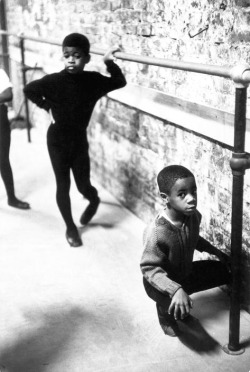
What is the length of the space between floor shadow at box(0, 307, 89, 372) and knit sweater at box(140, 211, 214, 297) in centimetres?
52

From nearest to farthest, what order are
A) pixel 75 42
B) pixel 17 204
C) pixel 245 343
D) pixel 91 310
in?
pixel 245 343
pixel 91 310
pixel 75 42
pixel 17 204

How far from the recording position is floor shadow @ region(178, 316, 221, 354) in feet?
8.17

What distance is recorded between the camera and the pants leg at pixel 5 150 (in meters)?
4.05

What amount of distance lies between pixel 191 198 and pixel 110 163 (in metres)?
2.16

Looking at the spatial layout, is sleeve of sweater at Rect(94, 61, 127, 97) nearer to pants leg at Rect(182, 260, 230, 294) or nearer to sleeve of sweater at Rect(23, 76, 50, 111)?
sleeve of sweater at Rect(23, 76, 50, 111)

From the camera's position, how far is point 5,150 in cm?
419

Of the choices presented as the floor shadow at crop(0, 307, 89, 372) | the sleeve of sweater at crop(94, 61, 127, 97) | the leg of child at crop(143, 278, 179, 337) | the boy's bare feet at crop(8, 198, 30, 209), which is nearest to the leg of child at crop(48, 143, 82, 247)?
the sleeve of sweater at crop(94, 61, 127, 97)

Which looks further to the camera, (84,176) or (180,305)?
(84,176)

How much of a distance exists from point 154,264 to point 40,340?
0.66 m

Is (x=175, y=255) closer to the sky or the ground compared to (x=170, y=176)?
closer to the ground

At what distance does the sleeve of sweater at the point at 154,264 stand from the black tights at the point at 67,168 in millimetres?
1244

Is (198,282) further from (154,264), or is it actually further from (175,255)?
(154,264)

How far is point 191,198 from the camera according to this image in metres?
2.42

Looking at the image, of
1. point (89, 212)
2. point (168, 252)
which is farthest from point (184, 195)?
point (89, 212)
